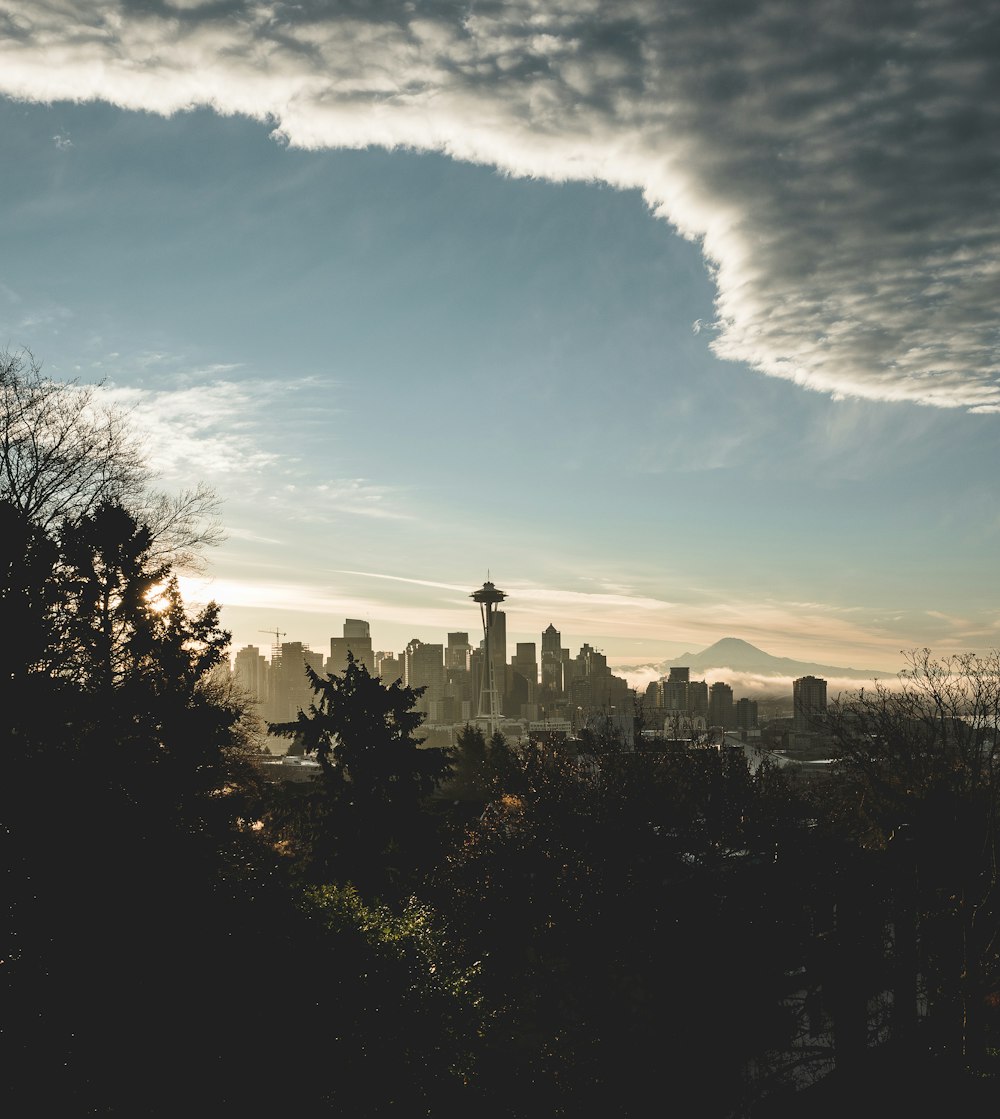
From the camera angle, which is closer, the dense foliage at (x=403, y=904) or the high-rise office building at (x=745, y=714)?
the dense foliage at (x=403, y=904)

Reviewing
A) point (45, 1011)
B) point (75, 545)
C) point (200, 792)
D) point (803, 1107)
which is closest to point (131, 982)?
point (45, 1011)

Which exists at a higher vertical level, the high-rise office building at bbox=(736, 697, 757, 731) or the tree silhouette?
the tree silhouette

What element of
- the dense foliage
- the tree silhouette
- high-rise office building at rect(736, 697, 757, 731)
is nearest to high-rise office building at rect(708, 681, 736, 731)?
high-rise office building at rect(736, 697, 757, 731)

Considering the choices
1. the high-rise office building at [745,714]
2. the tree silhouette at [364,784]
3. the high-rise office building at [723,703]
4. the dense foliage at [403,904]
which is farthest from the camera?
the high-rise office building at [745,714]

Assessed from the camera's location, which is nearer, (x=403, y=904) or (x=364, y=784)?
(x=403, y=904)

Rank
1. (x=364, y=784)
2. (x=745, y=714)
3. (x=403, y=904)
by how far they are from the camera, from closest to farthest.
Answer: (x=403, y=904)
(x=364, y=784)
(x=745, y=714)

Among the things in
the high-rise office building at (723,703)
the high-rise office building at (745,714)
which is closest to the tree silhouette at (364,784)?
the high-rise office building at (723,703)

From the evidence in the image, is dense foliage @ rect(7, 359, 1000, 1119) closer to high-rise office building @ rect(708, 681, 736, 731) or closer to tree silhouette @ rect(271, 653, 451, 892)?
tree silhouette @ rect(271, 653, 451, 892)

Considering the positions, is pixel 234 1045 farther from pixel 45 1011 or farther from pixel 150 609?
A: pixel 150 609

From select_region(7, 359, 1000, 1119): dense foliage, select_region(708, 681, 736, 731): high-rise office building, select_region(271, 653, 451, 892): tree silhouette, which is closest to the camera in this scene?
select_region(7, 359, 1000, 1119): dense foliage

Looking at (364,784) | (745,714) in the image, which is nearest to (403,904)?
(364,784)

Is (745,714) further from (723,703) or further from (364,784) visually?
(364,784)

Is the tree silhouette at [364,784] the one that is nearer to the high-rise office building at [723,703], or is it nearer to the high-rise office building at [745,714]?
the high-rise office building at [723,703]
